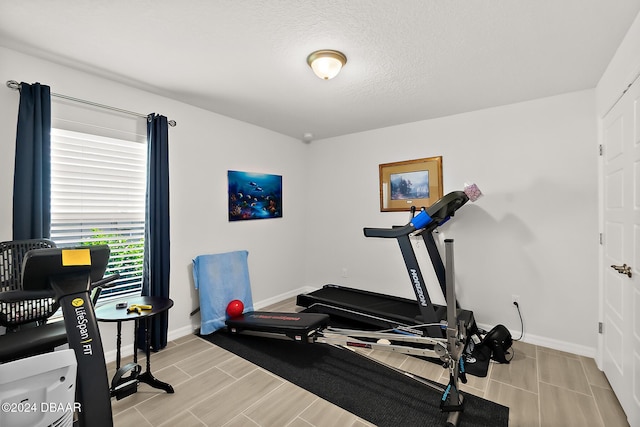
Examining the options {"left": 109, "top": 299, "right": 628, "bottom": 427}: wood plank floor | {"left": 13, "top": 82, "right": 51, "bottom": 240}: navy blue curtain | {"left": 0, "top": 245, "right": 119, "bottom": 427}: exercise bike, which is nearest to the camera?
{"left": 0, "top": 245, "right": 119, "bottom": 427}: exercise bike

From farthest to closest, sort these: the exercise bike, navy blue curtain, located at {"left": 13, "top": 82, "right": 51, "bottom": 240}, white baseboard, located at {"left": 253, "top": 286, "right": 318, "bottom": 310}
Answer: white baseboard, located at {"left": 253, "top": 286, "right": 318, "bottom": 310} → navy blue curtain, located at {"left": 13, "top": 82, "right": 51, "bottom": 240} → the exercise bike

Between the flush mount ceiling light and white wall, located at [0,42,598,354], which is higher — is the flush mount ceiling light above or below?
above

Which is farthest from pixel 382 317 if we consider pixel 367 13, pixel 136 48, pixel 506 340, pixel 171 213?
pixel 136 48

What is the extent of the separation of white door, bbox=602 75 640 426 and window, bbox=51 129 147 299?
3.87m

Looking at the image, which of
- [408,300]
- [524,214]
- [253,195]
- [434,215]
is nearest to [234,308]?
[253,195]

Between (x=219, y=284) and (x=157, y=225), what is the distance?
0.99 m

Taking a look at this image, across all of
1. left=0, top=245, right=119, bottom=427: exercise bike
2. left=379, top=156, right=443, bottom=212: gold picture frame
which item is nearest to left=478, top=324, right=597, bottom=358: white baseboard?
left=379, top=156, right=443, bottom=212: gold picture frame

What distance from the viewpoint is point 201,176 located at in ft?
11.3

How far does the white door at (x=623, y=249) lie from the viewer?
1818 mm

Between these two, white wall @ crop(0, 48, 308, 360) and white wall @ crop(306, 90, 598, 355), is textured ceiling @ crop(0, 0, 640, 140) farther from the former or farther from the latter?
white wall @ crop(306, 90, 598, 355)

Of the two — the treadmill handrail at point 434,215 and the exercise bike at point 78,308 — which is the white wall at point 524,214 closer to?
the treadmill handrail at point 434,215

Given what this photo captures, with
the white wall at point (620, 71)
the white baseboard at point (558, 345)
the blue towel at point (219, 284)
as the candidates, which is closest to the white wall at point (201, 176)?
the blue towel at point (219, 284)

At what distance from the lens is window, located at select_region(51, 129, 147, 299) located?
2465 millimetres

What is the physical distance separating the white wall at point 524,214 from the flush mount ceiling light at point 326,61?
6.27ft
